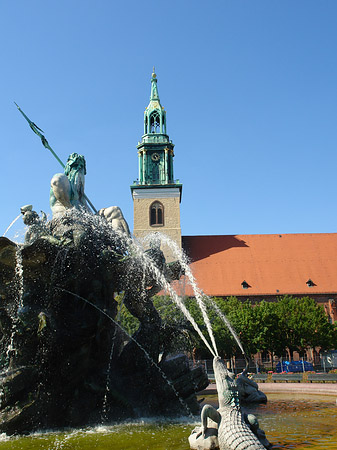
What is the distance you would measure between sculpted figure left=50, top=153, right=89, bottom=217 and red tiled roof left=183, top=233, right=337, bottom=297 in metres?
31.0

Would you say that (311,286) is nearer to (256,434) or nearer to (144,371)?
(144,371)

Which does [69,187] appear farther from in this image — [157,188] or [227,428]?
[157,188]

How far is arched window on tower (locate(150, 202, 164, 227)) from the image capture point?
151 ft

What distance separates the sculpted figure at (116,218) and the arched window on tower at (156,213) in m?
35.7

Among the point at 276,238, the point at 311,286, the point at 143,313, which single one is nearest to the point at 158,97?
the point at 276,238

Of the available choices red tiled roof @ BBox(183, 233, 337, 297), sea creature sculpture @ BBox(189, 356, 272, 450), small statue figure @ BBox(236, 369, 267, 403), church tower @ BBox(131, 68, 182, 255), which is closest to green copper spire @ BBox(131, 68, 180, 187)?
church tower @ BBox(131, 68, 182, 255)

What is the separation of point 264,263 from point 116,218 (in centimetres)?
3557

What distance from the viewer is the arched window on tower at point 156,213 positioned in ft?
151

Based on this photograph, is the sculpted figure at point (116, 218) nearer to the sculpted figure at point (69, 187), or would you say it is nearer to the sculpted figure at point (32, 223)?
the sculpted figure at point (69, 187)

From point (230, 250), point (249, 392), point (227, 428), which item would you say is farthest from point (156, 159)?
point (227, 428)

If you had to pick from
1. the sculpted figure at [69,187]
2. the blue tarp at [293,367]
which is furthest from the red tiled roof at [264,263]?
the sculpted figure at [69,187]

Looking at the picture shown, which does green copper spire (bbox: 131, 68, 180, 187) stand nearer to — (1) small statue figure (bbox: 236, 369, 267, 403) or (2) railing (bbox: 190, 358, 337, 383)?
(2) railing (bbox: 190, 358, 337, 383)

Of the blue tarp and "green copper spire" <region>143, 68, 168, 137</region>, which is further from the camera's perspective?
"green copper spire" <region>143, 68, 168, 137</region>

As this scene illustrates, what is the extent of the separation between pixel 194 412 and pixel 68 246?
4170mm
